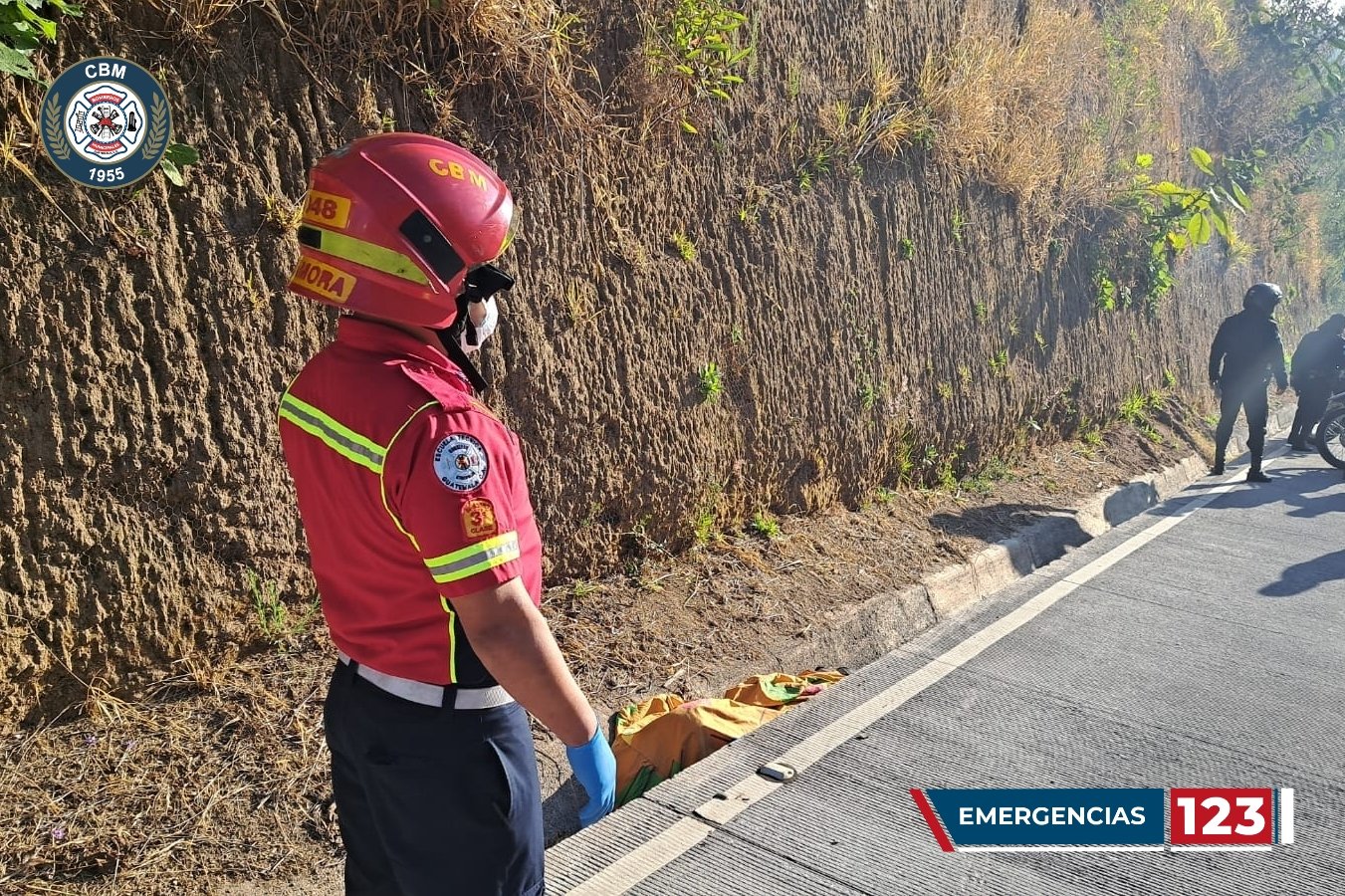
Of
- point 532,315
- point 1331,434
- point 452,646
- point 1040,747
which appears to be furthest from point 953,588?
point 1331,434

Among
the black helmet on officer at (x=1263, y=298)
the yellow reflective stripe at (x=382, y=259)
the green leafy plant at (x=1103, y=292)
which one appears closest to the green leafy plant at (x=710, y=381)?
the yellow reflective stripe at (x=382, y=259)

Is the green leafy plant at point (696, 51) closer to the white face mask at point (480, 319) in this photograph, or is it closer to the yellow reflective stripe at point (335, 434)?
the white face mask at point (480, 319)

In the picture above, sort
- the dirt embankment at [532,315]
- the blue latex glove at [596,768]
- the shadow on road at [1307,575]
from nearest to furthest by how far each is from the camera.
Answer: the blue latex glove at [596,768] < the dirt embankment at [532,315] < the shadow on road at [1307,575]

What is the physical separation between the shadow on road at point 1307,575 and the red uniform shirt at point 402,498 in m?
6.62

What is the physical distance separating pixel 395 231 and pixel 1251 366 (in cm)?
1197

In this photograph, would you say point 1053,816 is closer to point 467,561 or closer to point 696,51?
point 467,561

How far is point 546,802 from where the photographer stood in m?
4.03

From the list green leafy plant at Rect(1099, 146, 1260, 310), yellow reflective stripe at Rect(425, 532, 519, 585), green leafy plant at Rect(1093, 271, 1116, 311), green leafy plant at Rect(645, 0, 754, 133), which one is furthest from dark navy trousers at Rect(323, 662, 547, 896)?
green leafy plant at Rect(1099, 146, 1260, 310)

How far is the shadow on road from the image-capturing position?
23.2ft

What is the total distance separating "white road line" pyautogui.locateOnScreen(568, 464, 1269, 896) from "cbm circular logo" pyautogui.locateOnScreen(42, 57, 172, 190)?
2.86 meters

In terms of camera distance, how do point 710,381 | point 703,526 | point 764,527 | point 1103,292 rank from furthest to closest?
point 1103,292 → point 764,527 → point 710,381 → point 703,526

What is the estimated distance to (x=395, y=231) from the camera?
2.00 metres

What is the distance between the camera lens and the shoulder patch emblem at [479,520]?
70.9 inches

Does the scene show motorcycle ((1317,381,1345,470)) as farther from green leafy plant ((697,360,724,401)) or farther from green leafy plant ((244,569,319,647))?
green leafy plant ((244,569,319,647))
